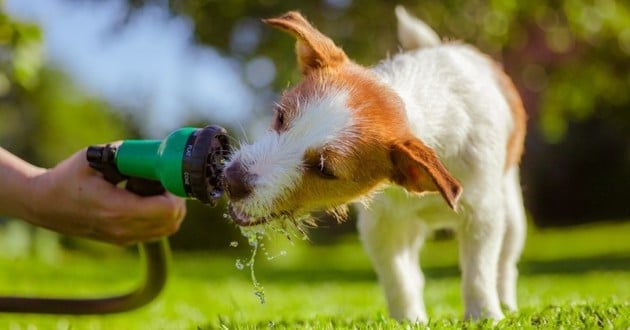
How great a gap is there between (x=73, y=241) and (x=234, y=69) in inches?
263

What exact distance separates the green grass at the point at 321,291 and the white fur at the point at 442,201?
22cm

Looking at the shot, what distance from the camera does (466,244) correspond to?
426 cm

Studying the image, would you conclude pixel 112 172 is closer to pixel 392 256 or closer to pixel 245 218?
pixel 245 218

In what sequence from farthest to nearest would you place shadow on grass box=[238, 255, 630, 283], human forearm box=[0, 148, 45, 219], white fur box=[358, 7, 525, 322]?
shadow on grass box=[238, 255, 630, 283] → white fur box=[358, 7, 525, 322] → human forearm box=[0, 148, 45, 219]

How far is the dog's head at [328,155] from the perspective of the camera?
3248mm

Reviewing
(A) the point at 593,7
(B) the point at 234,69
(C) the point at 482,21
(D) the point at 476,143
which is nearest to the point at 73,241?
(B) the point at 234,69

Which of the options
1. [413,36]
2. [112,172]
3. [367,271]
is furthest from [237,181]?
[367,271]

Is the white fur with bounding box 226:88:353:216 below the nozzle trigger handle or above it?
above

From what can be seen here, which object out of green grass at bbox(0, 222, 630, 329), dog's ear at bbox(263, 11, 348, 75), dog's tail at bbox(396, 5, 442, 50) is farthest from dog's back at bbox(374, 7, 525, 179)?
green grass at bbox(0, 222, 630, 329)

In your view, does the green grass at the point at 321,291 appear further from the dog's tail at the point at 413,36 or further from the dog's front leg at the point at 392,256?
the dog's tail at the point at 413,36

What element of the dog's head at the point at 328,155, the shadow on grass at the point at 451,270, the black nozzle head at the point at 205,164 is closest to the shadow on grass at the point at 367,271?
the shadow on grass at the point at 451,270

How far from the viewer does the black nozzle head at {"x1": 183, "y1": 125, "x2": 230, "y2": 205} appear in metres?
3.29

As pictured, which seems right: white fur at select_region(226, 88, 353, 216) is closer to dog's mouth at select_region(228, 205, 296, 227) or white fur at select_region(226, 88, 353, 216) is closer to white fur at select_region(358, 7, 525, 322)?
dog's mouth at select_region(228, 205, 296, 227)

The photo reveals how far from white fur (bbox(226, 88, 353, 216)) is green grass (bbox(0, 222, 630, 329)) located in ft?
2.32
